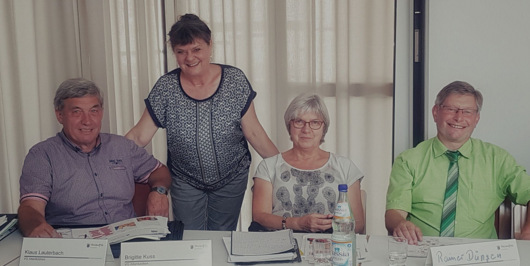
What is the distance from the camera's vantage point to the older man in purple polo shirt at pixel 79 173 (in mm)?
2385

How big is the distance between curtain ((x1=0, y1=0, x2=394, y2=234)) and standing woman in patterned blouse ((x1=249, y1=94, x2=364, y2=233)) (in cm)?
118

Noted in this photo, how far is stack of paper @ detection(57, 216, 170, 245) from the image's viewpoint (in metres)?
2.01

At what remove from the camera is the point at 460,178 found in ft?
7.89

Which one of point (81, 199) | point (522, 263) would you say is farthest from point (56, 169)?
point (522, 263)

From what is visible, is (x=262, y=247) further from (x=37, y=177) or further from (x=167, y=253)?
(x=37, y=177)

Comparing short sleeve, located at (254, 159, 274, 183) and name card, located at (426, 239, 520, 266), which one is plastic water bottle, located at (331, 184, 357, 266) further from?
short sleeve, located at (254, 159, 274, 183)

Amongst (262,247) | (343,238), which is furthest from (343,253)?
(262,247)

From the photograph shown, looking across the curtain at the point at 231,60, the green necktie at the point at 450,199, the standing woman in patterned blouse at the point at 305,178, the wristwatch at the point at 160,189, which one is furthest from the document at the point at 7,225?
the green necktie at the point at 450,199

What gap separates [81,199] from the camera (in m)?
2.40

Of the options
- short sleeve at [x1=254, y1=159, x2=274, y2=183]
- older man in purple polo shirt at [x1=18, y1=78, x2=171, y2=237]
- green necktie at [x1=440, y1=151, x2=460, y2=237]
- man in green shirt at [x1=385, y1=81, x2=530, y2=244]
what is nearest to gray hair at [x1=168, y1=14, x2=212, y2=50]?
older man in purple polo shirt at [x1=18, y1=78, x2=171, y2=237]

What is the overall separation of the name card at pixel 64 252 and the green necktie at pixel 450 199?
1426mm

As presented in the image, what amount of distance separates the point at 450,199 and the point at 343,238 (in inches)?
34.4

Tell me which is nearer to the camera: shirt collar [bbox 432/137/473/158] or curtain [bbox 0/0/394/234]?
shirt collar [bbox 432/137/473/158]

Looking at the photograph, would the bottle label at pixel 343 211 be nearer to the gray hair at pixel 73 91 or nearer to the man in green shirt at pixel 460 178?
the man in green shirt at pixel 460 178
